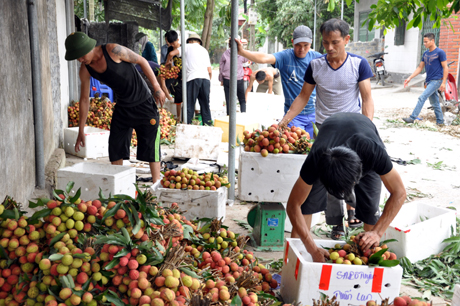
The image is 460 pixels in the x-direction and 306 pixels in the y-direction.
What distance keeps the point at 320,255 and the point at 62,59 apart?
6.11 meters

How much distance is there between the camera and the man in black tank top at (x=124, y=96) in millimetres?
4426

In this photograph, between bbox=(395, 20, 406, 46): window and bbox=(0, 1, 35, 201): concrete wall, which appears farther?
bbox=(395, 20, 406, 46): window

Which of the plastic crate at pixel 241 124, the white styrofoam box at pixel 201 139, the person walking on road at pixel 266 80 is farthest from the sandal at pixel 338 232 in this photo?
the person walking on road at pixel 266 80

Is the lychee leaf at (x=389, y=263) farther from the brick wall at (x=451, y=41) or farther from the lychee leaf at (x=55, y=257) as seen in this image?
the brick wall at (x=451, y=41)

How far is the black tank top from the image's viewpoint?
4469 mm

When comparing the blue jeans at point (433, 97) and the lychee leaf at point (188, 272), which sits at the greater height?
the blue jeans at point (433, 97)

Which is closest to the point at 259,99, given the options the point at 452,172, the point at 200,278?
the point at 452,172

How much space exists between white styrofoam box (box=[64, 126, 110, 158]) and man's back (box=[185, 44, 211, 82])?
226cm

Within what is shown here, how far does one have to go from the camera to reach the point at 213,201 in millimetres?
4191

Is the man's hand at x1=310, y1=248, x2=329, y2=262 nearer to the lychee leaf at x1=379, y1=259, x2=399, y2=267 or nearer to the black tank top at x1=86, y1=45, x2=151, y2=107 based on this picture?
the lychee leaf at x1=379, y1=259, x2=399, y2=267

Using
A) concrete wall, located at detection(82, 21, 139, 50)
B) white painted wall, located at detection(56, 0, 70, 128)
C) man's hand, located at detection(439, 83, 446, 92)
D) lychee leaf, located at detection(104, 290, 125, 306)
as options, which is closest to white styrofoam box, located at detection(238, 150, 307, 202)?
lychee leaf, located at detection(104, 290, 125, 306)

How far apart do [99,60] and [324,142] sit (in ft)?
8.45

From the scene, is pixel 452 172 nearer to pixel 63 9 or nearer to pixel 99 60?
pixel 99 60

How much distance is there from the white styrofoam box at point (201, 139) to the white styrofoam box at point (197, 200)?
9.06 feet
